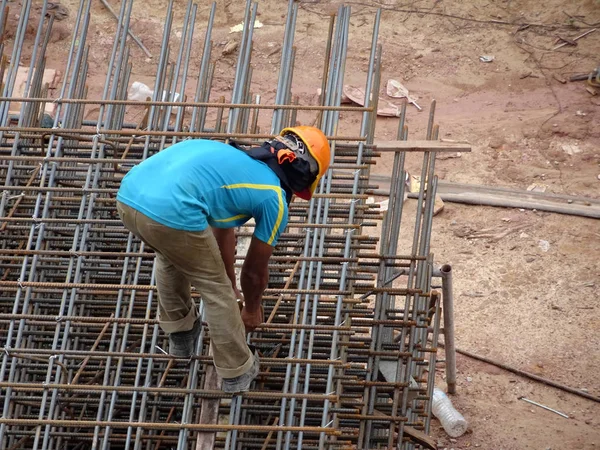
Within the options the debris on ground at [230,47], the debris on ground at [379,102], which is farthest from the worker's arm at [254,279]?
the debris on ground at [230,47]

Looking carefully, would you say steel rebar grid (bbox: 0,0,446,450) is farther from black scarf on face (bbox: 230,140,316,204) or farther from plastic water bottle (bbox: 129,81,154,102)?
plastic water bottle (bbox: 129,81,154,102)

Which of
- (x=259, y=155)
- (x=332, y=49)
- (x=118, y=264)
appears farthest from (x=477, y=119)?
(x=259, y=155)

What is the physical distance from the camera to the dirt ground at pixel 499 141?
8.59 meters

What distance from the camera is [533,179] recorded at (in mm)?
11641

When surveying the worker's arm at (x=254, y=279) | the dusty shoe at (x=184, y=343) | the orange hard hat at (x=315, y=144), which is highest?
the orange hard hat at (x=315, y=144)

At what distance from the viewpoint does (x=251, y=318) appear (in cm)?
502

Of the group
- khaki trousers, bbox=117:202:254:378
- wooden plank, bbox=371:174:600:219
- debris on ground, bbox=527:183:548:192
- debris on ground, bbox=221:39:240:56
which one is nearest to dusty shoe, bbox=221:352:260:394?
khaki trousers, bbox=117:202:254:378

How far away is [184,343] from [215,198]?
4.02 ft

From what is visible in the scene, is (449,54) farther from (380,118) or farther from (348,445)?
(348,445)

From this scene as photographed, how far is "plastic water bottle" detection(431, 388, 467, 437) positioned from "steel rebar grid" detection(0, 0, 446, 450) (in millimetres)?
1427

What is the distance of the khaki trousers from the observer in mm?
4402

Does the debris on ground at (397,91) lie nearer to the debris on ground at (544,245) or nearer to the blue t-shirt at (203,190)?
the debris on ground at (544,245)

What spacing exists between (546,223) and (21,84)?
7730mm

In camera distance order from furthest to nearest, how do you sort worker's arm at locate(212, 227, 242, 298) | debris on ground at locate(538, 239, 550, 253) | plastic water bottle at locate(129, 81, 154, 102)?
plastic water bottle at locate(129, 81, 154, 102) → debris on ground at locate(538, 239, 550, 253) → worker's arm at locate(212, 227, 242, 298)
